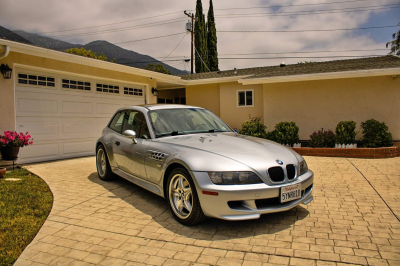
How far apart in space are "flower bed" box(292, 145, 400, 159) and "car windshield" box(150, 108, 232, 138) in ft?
18.0

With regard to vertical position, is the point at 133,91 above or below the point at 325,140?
above

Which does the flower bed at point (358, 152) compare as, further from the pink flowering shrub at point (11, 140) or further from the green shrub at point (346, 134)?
the pink flowering shrub at point (11, 140)

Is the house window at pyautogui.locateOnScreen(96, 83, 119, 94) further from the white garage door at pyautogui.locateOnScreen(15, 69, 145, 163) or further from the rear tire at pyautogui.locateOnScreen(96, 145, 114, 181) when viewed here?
the rear tire at pyautogui.locateOnScreen(96, 145, 114, 181)

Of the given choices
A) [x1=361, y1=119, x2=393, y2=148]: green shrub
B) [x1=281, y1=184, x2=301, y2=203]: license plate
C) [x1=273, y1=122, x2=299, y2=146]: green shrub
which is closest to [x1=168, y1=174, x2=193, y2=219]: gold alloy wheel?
[x1=281, y1=184, x2=301, y2=203]: license plate

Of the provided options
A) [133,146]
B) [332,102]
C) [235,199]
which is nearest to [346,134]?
[332,102]

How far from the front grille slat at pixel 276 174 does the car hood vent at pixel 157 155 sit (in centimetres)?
136

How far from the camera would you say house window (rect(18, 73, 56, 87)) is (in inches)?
308

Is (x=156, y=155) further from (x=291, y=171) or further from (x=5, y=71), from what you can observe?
(x=5, y=71)

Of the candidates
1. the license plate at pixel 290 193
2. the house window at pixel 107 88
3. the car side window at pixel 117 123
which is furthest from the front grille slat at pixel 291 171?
the house window at pixel 107 88

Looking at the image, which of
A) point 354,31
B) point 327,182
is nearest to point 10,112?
point 327,182

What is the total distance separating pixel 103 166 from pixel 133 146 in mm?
1752

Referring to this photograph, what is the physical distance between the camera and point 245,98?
14172 mm

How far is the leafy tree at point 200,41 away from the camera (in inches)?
1225

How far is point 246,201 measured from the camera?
3131 millimetres
